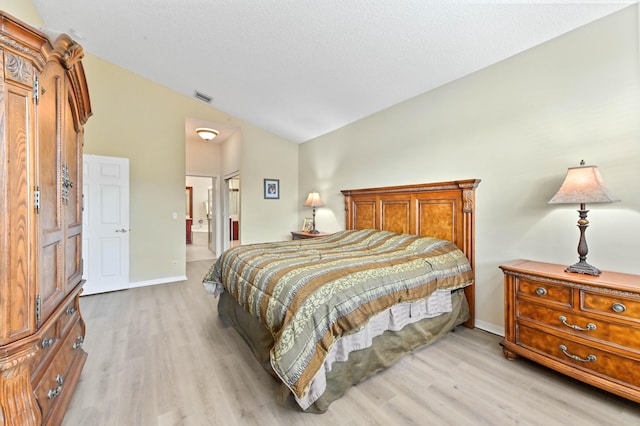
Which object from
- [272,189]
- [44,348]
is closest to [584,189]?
[44,348]

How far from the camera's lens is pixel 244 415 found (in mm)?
1589

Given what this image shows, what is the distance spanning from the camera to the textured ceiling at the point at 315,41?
217 centimetres

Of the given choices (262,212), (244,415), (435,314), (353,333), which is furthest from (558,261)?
(262,212)

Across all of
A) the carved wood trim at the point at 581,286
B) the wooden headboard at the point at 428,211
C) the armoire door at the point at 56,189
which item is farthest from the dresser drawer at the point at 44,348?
the wooden headboard at the point at 428,211

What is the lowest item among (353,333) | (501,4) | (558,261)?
(353,333)

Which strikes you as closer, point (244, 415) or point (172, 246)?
point (244, 415)

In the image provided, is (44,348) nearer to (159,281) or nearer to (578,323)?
(578,323)

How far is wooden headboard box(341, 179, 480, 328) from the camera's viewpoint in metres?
2.77

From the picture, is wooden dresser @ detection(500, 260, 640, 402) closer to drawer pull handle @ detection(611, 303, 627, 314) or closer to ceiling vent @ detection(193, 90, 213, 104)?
drawer pull handle @ detection(611, 303, 627, 314)

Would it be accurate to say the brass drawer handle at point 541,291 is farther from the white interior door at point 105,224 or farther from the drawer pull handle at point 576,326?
the white interior door at point 105,224

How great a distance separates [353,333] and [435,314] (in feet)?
3.50

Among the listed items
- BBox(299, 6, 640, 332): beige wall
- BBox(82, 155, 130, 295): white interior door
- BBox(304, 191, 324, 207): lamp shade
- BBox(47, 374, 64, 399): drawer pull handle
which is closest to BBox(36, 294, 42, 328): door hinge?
BBox(47, 374, 64, 399): drawer pull handle

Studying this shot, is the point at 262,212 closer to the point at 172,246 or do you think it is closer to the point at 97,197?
the point at 172,246

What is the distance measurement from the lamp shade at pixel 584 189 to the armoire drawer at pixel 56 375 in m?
3.16
